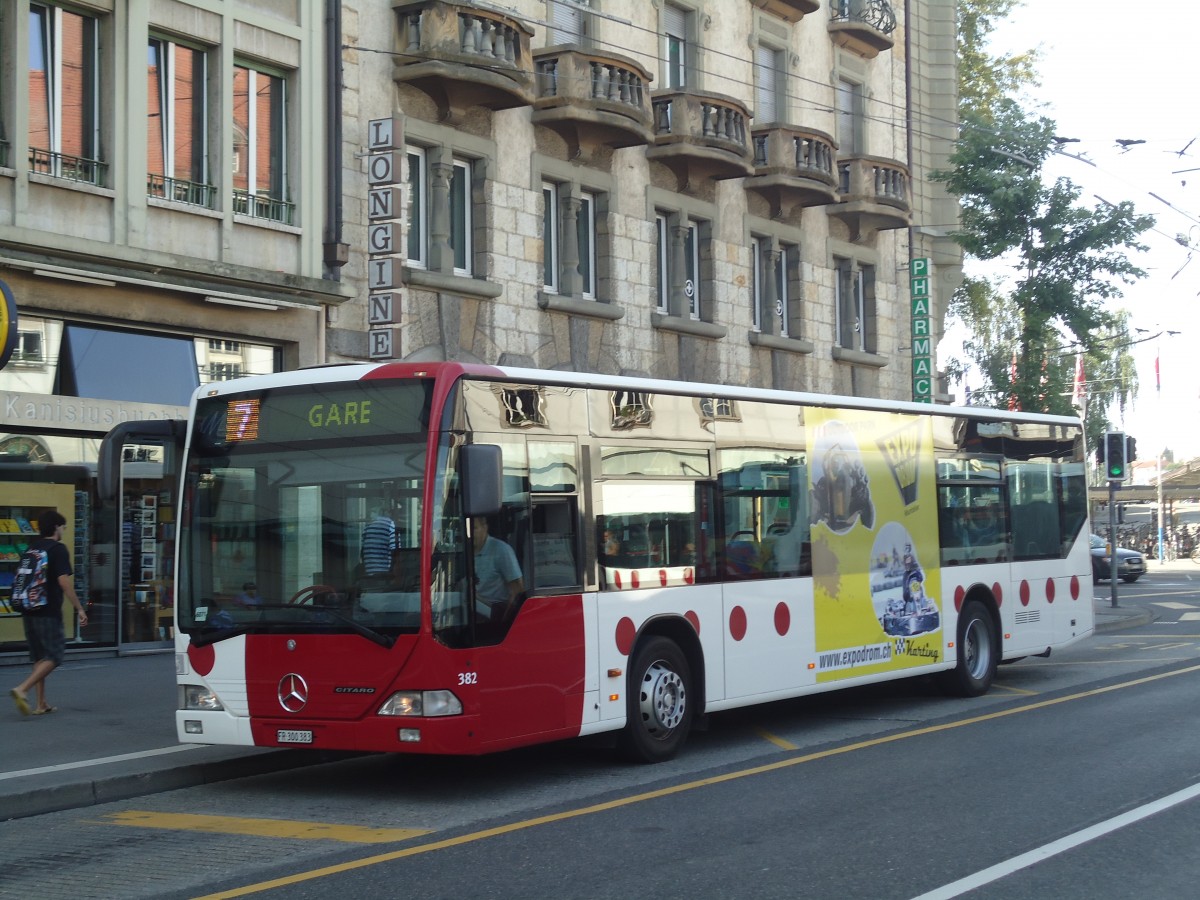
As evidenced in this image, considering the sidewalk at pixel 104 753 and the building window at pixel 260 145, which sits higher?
the building window at pixel 260 145

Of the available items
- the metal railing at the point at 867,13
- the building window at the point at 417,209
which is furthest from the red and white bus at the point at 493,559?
the metal railing at the point at 867,13

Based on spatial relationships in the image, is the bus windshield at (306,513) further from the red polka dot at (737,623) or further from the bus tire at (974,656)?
the bus tire at (974,656)

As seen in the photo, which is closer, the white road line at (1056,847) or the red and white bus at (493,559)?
the white road line at (1056,847)

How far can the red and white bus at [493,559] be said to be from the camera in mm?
9523

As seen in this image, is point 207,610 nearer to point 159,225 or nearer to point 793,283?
point 159,225

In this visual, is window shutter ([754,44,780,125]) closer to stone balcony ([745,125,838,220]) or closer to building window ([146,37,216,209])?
stone balcony ([745,125,838,220])

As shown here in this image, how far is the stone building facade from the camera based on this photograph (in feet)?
70.3

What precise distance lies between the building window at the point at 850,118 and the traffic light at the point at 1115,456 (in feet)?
27.7

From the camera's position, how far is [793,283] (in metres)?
30.7

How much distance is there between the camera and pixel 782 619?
12.7m

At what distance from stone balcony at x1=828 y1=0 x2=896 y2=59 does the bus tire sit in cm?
1899

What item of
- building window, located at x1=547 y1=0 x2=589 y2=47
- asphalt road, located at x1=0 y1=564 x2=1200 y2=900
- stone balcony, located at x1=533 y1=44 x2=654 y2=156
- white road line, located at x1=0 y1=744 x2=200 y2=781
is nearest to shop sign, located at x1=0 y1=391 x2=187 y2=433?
white road line, located at x1=0 y1=744 x2=200 y2=781

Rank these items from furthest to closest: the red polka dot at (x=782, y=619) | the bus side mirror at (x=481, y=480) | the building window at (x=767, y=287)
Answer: the building window at (x=767, y=287), the red polka dot at (x=782, y=619), the bus side mirror at (x=481, y=480)

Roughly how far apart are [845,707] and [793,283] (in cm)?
1678
